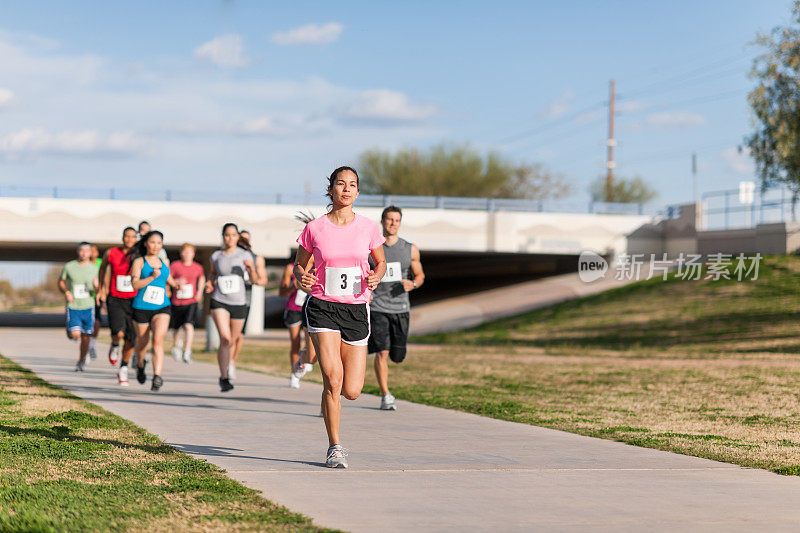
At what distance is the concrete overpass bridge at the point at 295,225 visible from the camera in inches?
1661

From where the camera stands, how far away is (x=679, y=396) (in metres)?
13.3

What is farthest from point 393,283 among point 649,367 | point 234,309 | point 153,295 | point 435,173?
point 435,173

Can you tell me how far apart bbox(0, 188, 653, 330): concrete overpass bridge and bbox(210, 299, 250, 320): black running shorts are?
2947 centimetres

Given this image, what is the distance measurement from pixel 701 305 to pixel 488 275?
31.1 m

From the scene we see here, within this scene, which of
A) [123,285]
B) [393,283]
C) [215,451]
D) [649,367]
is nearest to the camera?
[215,451]

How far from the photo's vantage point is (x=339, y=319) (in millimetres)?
7102

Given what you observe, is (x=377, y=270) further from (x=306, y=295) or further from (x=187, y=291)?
(x=187, y=291)

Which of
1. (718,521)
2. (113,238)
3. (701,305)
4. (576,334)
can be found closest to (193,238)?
(113,238)

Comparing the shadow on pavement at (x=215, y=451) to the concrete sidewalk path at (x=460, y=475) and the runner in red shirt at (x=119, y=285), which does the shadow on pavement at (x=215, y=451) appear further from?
the runner in red shirt at (x=119, y=285)

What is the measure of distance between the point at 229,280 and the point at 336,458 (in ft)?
19.4

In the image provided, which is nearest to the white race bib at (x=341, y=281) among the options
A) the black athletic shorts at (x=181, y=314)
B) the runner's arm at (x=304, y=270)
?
the runner's arm at (x=304, y=270)

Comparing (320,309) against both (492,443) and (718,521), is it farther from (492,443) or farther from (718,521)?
(718,521)

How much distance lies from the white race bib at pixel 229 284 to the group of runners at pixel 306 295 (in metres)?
0.01

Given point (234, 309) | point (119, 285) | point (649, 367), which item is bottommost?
point (649, 367)
